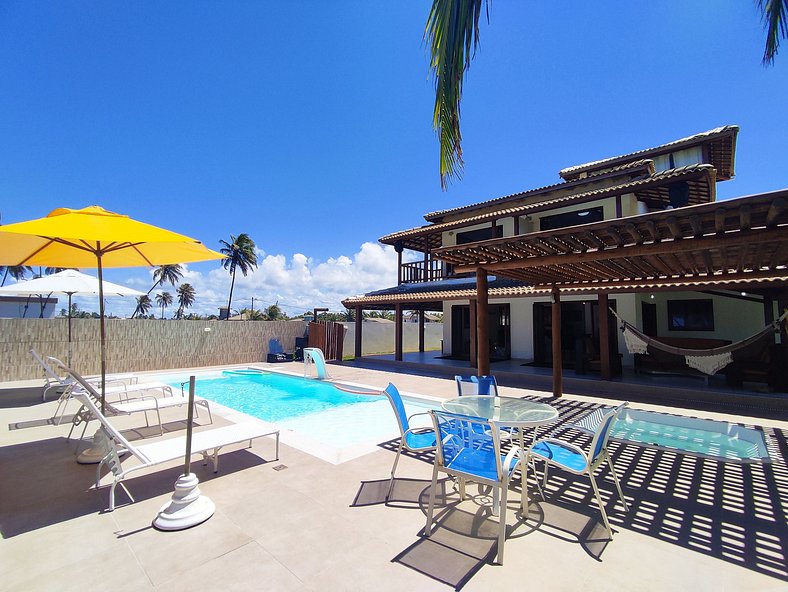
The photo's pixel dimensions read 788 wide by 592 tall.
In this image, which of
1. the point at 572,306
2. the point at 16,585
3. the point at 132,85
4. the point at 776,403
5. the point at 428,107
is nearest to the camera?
the point at 16,585

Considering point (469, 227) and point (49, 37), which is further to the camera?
point (469, 227)

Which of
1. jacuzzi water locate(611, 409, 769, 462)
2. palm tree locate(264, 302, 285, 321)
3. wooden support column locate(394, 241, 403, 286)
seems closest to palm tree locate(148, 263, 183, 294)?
palm tree locate(264, 302, 285, 321)

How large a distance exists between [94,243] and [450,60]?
5.38m

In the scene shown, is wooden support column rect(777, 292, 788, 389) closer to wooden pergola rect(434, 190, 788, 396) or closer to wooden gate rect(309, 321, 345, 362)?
wooden pergola rect(434, 190, 788, 396)

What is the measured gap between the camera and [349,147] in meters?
14.8

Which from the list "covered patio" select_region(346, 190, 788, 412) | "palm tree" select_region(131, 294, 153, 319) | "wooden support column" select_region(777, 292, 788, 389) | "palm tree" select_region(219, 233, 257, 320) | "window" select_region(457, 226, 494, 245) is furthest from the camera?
"palm tree" select_region(131, 294, 153, 319)

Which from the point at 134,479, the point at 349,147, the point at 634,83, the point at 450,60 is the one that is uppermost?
the point at 349,147

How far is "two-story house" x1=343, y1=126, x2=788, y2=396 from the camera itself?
432cm

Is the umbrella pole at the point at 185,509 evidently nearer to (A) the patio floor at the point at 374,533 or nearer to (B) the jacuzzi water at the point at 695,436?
(A) the patio floor at the point at 374,533

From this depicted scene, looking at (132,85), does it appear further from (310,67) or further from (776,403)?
(776,403)

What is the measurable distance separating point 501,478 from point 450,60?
3.02 metres

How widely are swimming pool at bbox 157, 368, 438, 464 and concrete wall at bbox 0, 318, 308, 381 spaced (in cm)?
186

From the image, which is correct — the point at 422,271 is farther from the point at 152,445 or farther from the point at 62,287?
the point at 152,445

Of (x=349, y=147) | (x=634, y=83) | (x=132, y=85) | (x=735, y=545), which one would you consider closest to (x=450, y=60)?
(x=735, y=545)
